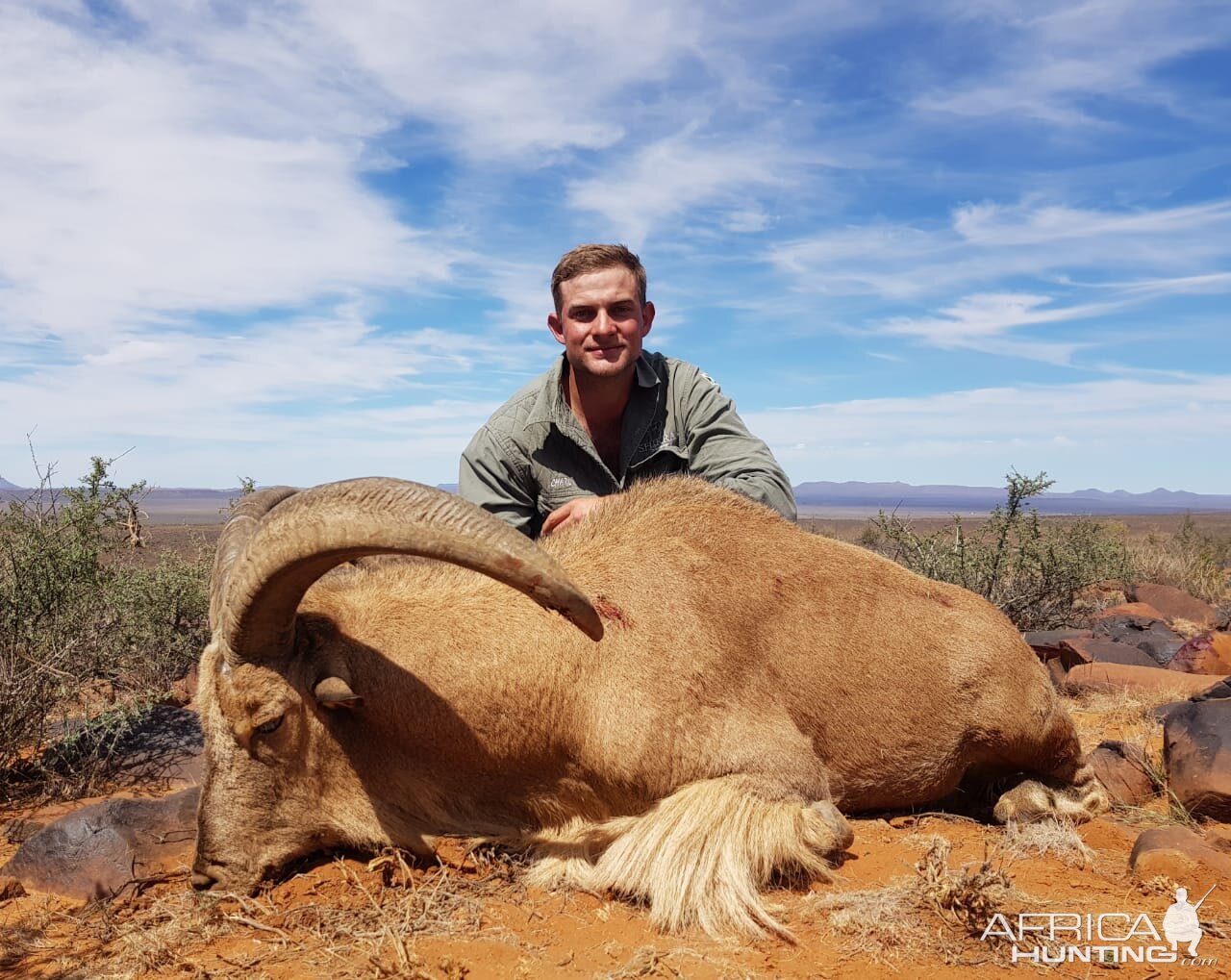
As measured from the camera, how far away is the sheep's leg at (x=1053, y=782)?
18.4 ft

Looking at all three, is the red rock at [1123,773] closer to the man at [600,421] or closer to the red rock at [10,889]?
the man at [600,421]

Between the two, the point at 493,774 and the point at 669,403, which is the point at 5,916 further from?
the point at 669,403

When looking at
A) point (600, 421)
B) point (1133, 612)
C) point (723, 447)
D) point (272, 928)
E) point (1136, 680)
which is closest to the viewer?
point (272, 928)

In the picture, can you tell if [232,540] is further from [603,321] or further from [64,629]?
[64,629]

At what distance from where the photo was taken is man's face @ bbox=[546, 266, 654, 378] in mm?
6758

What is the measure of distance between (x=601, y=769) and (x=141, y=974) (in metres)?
2.05

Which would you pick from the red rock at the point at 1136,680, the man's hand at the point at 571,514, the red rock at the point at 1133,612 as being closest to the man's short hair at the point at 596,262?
the man's hand at the point at 571,514

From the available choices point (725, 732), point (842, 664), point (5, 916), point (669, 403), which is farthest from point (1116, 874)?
point (5, 916)

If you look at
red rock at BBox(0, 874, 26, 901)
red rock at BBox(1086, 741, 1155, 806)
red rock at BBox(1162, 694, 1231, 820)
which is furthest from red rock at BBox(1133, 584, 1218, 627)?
red rock at BBox(0, 874, 26, 901)

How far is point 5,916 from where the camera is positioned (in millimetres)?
4383

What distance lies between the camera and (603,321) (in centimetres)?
670

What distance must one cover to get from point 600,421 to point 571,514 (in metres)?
1.54

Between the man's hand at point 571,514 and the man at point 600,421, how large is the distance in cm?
94

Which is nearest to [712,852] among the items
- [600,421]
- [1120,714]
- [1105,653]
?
[600,421]
